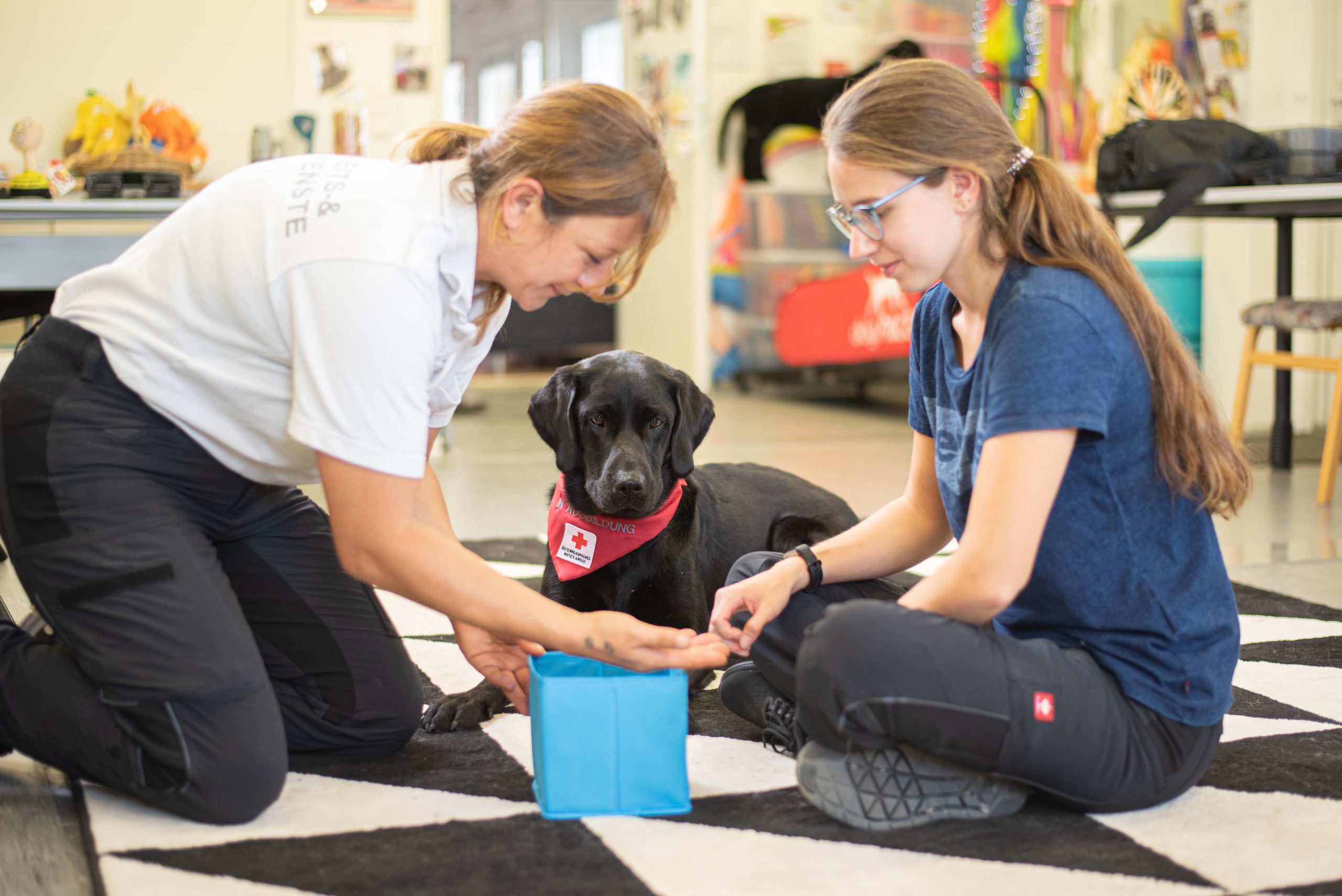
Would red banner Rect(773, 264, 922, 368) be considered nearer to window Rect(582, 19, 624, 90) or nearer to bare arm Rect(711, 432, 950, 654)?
window Rect(582, 19, 624, 90)

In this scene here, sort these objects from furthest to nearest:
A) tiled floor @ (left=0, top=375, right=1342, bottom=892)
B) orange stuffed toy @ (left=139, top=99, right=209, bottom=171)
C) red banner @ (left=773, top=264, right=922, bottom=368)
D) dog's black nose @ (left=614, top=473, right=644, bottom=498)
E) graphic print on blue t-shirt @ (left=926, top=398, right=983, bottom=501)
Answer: red banner @ (left=773, top=264, right=922, bottom=368) < orange stuffed toy @ (left=139, top=99, right=209, bottom=171) < tiled floor @ (left=0, top=375, right=1342, bottom=892) < dog's black nose @ (left=614, top=473, right=644, bottom=498) < graphic print on blue t-shirt @ (left=926, top=398, right=983, bottom=501)

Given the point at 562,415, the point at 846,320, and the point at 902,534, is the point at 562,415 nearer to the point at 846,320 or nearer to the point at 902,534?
the point at 902,534

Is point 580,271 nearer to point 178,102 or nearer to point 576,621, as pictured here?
point 576,621

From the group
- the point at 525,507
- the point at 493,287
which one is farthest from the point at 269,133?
the point at 493,287

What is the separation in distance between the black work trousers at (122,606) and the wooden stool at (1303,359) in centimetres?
328

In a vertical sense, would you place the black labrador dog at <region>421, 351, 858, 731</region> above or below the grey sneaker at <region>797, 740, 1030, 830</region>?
above

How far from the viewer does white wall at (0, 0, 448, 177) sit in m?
5.37

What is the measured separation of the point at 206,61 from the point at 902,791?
5.13 m

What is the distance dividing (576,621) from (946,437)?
1.82ft

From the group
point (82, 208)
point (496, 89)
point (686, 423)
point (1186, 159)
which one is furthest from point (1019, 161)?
point (496, 89)

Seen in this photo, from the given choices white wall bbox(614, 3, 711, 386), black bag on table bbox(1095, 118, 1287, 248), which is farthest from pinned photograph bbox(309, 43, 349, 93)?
black bag on table bbox(1095, 118, 1287, 248)

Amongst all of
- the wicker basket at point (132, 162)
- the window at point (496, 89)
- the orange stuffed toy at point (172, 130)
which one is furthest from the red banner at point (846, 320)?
the window at point (496, 89)

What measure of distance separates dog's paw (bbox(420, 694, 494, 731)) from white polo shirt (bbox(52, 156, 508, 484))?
1.52 ft

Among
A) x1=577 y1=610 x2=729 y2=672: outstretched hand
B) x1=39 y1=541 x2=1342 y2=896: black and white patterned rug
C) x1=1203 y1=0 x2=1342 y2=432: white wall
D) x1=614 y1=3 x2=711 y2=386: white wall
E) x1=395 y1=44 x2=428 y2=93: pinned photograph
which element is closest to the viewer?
x1=39 y1=541 x2=1342 y2=896: black and white patterned rug
